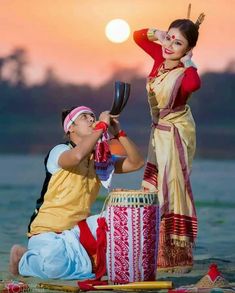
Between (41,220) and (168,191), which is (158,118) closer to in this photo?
(168,191)

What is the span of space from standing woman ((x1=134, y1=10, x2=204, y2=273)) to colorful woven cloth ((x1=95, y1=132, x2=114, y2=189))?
1.31 feet

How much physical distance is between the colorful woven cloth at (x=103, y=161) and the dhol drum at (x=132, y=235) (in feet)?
1.03

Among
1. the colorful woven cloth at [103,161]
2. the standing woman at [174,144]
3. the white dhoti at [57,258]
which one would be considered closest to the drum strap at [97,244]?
the white dhoti at [57,258]

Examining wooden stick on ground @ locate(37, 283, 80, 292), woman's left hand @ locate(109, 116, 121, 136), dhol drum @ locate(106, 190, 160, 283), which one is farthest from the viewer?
woman's left hand @ locate(109, 116, 121, 136)

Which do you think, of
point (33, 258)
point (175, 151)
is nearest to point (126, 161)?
point (175, 151)

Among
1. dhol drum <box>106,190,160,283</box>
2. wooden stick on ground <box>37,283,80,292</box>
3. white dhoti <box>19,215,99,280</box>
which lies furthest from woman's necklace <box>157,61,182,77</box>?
wooden stick on ground <box>37,283,80,292</box>

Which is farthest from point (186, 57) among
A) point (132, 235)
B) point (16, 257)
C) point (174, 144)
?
point (16, 257)

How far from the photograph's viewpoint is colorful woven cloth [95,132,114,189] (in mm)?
6926

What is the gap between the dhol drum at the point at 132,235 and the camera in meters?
6.60

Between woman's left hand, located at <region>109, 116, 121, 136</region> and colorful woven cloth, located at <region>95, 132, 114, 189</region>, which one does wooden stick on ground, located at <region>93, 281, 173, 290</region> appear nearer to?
colorful woven cloth, located at <region>95, 132, 114, 189</region>

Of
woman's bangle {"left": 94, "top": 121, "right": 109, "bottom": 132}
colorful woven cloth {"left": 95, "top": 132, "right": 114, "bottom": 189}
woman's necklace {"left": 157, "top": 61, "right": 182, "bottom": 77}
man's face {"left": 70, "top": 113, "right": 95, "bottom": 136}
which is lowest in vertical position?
colorful woven cloth {"left": 95, "top": 132, "right": 114, "bottom": 189}

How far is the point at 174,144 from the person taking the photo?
720 cm

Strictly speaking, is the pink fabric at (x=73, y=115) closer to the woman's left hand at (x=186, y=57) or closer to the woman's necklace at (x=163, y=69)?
the woman's necklace at (x=163, y=69)

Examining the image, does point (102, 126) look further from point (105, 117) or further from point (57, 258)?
point (57, 258)
